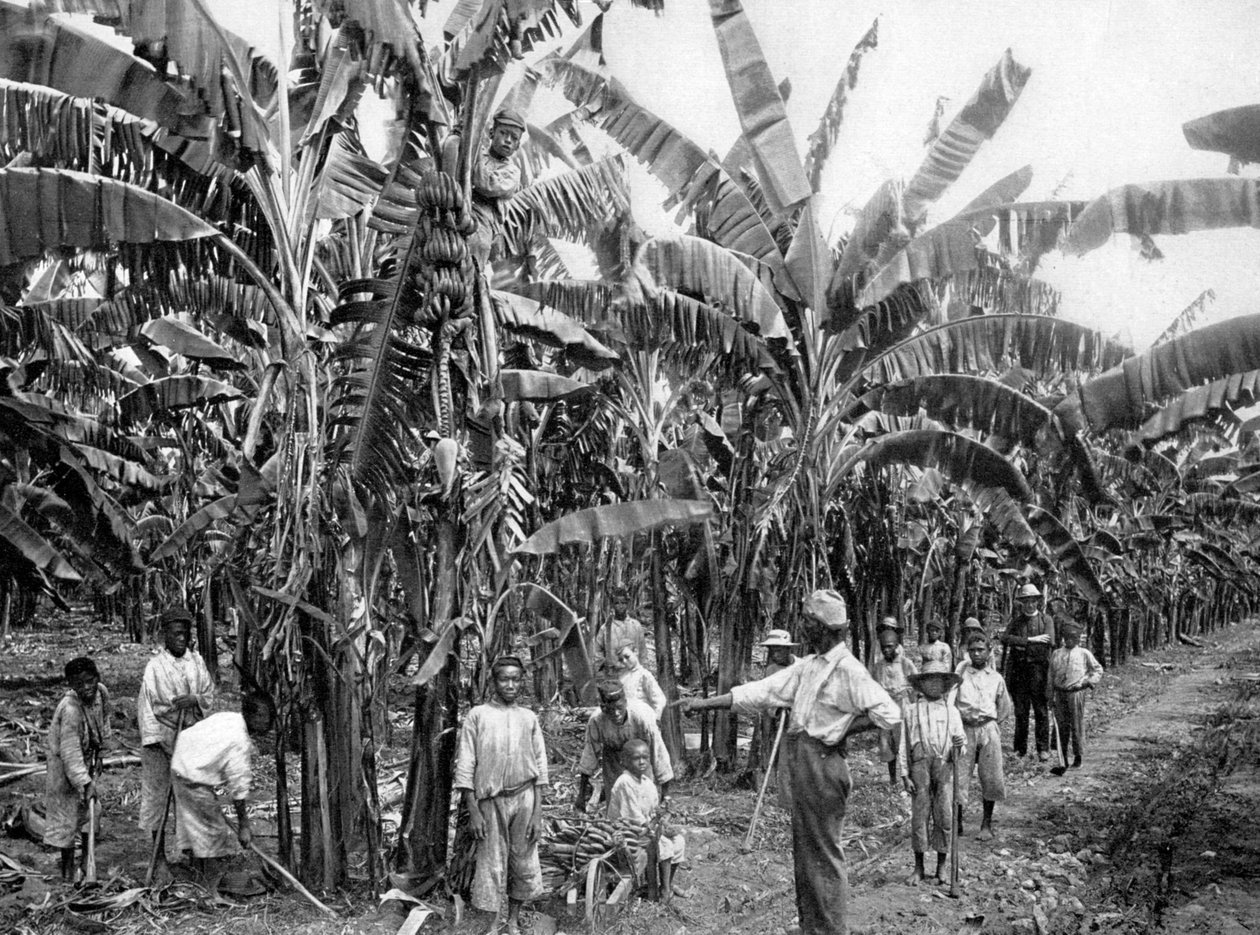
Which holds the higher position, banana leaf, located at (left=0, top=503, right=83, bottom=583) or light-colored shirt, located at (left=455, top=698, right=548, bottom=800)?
banana leaf, located at (left=0, top=503, right=83, bottom=583)

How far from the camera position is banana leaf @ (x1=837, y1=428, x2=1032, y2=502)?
398 inches

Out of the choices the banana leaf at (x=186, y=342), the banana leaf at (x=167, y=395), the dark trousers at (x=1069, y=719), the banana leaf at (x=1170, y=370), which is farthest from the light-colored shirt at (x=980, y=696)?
the banana leaf at (x=167, y=395)

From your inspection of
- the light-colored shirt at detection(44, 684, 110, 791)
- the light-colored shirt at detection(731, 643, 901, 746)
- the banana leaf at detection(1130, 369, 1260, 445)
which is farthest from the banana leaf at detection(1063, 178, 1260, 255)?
the light-colored shirt at detection(44, 684, 110, 791)

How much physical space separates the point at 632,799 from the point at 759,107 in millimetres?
5571

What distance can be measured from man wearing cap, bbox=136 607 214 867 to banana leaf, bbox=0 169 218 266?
2797 mm

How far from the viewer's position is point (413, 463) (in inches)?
292

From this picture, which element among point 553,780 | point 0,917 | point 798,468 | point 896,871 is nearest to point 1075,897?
point 896,871

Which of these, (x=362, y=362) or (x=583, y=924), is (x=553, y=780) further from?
(x=362, y=362)

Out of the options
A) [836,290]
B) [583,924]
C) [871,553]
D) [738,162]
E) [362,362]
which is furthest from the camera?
[871,553]

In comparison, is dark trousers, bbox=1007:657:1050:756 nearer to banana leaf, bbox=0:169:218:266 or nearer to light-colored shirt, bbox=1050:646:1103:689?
light-colored shirt, bbox=1050:646:1103:689

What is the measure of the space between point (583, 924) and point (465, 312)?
3635mm

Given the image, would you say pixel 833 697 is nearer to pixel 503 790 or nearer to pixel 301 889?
pixel 503 790

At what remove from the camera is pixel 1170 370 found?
789cm

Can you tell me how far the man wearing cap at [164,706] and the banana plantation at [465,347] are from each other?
753mm
